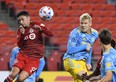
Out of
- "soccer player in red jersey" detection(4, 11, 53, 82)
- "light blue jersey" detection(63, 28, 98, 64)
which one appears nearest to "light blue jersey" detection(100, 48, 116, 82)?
"light blue jersey" detection(63, 28, 98, 64)

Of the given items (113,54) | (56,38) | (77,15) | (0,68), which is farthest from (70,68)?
(77,15)

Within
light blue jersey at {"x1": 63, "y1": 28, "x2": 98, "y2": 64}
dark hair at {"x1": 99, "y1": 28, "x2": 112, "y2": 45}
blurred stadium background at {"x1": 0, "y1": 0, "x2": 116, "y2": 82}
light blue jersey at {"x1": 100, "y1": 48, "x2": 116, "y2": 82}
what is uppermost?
dark hair at {"x1": 99, "y1": 28, "x2": 112, "y2": 45}

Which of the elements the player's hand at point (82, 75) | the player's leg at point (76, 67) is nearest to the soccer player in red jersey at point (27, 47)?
the player's leg at point (76, 67)

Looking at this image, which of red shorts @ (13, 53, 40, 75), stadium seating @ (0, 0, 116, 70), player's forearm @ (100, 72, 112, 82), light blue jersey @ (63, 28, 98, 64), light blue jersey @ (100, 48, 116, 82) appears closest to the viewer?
player's forearm @ (100, 72, 112, 82)

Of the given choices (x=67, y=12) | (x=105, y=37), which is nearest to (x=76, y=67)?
(x=105, y=37)

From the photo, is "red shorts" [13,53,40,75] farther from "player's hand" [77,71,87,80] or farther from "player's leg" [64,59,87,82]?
"player's hand" [77,71,87,80]

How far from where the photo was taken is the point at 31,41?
32.9ft

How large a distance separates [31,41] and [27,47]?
142 millimetres

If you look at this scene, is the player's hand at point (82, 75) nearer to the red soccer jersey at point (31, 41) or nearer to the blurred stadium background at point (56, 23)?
the red soccer jersey at point (31, 41)

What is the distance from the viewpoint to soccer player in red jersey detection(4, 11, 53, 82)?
9.83m

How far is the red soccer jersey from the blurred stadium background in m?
4.00

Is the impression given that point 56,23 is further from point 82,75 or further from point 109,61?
point 109,61

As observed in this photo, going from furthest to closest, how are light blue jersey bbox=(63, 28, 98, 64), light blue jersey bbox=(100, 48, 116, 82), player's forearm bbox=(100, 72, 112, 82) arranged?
light blue jersey bbox=(63, 28, 98, 64) → light blue jersey bbox=(100, 48, 116, 82) → player's forearm bbox=(100, 72, 112, 82)

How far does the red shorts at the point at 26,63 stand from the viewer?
9859 mm
